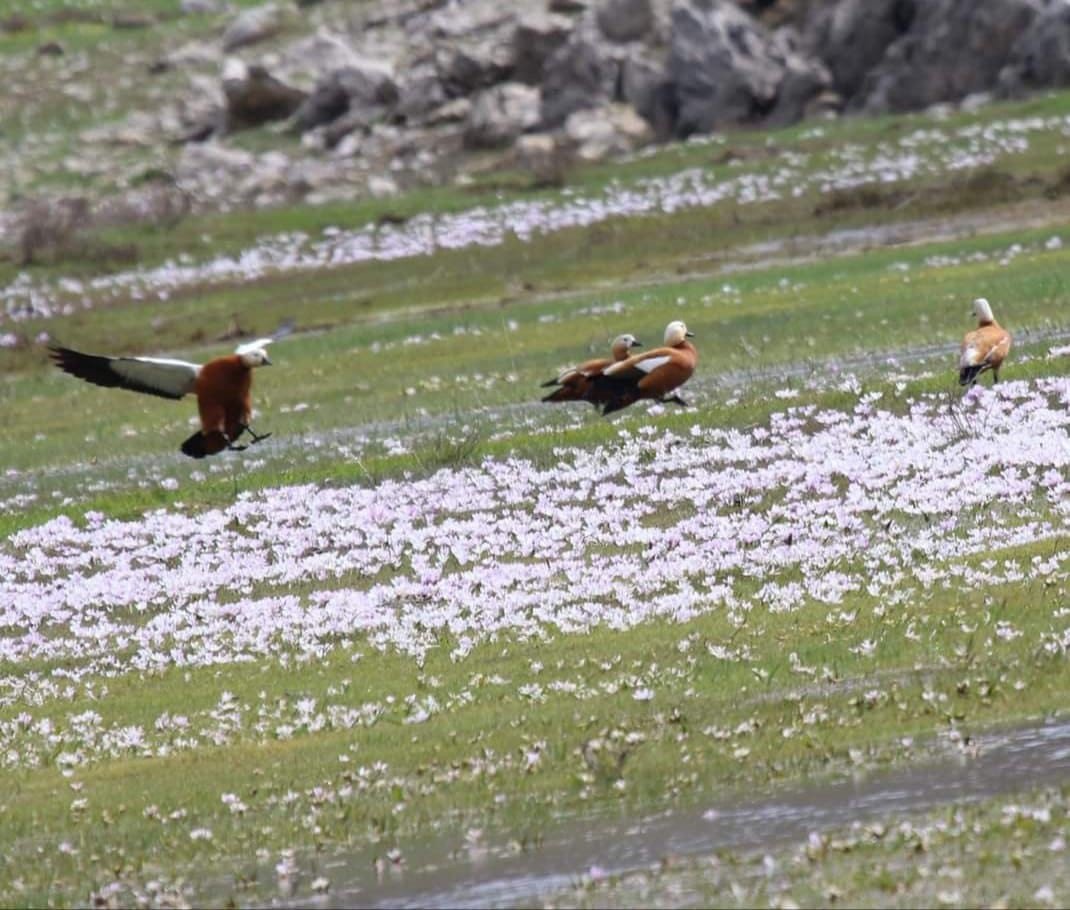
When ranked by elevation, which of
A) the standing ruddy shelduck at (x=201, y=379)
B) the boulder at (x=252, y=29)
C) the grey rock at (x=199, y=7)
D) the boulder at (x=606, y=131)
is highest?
the standing ruddy shelduck at (x=201, y=379)

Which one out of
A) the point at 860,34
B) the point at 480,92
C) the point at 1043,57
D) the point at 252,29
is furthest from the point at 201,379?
the point at 252,29

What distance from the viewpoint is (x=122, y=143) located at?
82.2m

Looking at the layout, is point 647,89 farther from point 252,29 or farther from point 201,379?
point 201,379

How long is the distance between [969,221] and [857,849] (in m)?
35.6

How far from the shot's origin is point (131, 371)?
19484mm

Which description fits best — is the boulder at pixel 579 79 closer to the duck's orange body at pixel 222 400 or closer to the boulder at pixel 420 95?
the boulder at pixel 420 95

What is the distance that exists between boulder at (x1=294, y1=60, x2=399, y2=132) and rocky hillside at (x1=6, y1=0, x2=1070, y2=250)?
0.25 ft

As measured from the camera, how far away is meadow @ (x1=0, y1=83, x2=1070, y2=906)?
11594 millimetres

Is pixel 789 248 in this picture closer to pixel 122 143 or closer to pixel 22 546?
pixel 22 546

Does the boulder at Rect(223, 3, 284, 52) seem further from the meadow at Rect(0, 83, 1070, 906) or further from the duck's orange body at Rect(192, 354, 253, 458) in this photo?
the duck's orange body at Rect(192, 354, 253, 458)

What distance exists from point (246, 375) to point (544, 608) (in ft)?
16.9

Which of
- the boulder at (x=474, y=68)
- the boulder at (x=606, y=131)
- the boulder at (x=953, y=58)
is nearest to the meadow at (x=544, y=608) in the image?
the boulder at (x=953, y=58)

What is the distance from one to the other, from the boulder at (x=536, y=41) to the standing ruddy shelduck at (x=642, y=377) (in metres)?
51.3

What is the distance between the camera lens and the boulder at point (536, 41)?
238 ft
